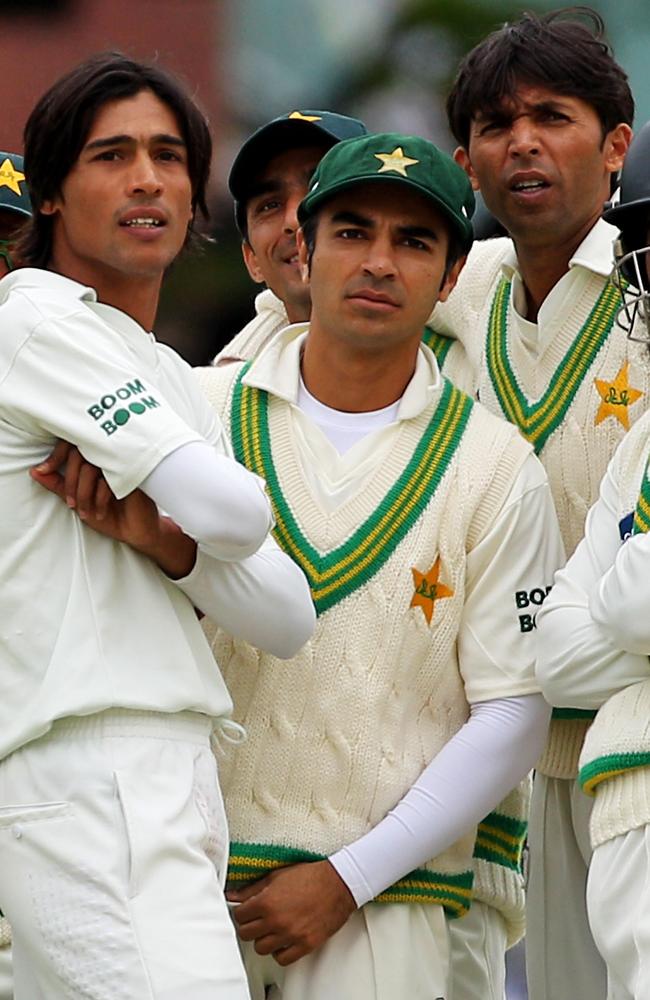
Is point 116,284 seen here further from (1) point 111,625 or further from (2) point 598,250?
(2) point 598,250

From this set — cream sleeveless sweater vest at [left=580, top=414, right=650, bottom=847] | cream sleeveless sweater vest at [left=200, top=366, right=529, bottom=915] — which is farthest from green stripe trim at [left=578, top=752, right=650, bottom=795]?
cream sleeveless sweater vest at [left=200, top=366, right=529, bottom=915]

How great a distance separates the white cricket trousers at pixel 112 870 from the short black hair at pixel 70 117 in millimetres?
1005

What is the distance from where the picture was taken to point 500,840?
505cm

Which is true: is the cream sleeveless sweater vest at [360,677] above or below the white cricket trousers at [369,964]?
above

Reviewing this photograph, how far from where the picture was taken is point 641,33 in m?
7.59

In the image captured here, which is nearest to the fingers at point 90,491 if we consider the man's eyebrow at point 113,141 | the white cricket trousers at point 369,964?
the man's eyebrow at point 113,141

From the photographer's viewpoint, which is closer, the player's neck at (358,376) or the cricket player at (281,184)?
the player's neck at (358,376)

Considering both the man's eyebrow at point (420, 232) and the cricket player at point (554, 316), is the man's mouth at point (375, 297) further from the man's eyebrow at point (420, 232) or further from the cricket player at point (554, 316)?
the cricket player at point (554, 316)

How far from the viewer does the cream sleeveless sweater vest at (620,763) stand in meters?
4.22

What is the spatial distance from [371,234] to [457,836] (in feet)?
4.18

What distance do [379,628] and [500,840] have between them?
0.64 m

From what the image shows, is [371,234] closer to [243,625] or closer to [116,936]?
[243,625]

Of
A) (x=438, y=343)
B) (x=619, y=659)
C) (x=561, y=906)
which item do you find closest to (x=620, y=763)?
(x=619, y=659)

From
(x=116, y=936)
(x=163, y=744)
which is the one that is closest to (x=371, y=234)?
(x=163, y=744)
